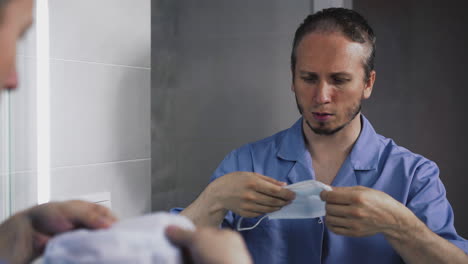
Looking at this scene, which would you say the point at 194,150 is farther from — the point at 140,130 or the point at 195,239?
the point at 195,239

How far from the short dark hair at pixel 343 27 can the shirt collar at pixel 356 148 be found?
15 centimetres

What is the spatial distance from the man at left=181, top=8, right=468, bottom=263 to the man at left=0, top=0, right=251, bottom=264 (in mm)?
505

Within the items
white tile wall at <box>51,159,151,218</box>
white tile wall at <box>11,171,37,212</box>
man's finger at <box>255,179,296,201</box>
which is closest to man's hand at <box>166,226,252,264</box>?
white tile wall at <box>11,171,37,212</box>

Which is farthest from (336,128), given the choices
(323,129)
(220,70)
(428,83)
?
(428,83)

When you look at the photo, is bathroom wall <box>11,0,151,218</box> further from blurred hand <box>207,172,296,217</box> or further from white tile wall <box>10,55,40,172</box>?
blurred hand <box>207,172,296,217</box>

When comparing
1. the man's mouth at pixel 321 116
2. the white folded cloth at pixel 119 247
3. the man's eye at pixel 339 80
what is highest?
the man's eye at pixel 339 80

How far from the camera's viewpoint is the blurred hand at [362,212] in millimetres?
870

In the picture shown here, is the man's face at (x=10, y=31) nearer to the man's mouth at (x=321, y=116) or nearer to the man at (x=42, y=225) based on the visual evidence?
the man at (x=42, y=225)

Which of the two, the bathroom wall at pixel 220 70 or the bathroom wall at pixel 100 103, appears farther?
the bathroom wall at pixel 220 70

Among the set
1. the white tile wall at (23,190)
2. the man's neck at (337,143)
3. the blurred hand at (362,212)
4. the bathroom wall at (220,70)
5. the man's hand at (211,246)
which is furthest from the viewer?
A: the bathroom wall at (220,70)

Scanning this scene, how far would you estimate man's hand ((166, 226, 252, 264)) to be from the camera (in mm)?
351

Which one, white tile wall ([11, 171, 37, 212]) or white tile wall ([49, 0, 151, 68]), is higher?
white tile wall ([49, 0, 151, 68])

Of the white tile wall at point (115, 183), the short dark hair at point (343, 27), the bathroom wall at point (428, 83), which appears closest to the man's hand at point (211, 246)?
the white tile wall at point (115, 183)

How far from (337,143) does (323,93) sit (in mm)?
186
